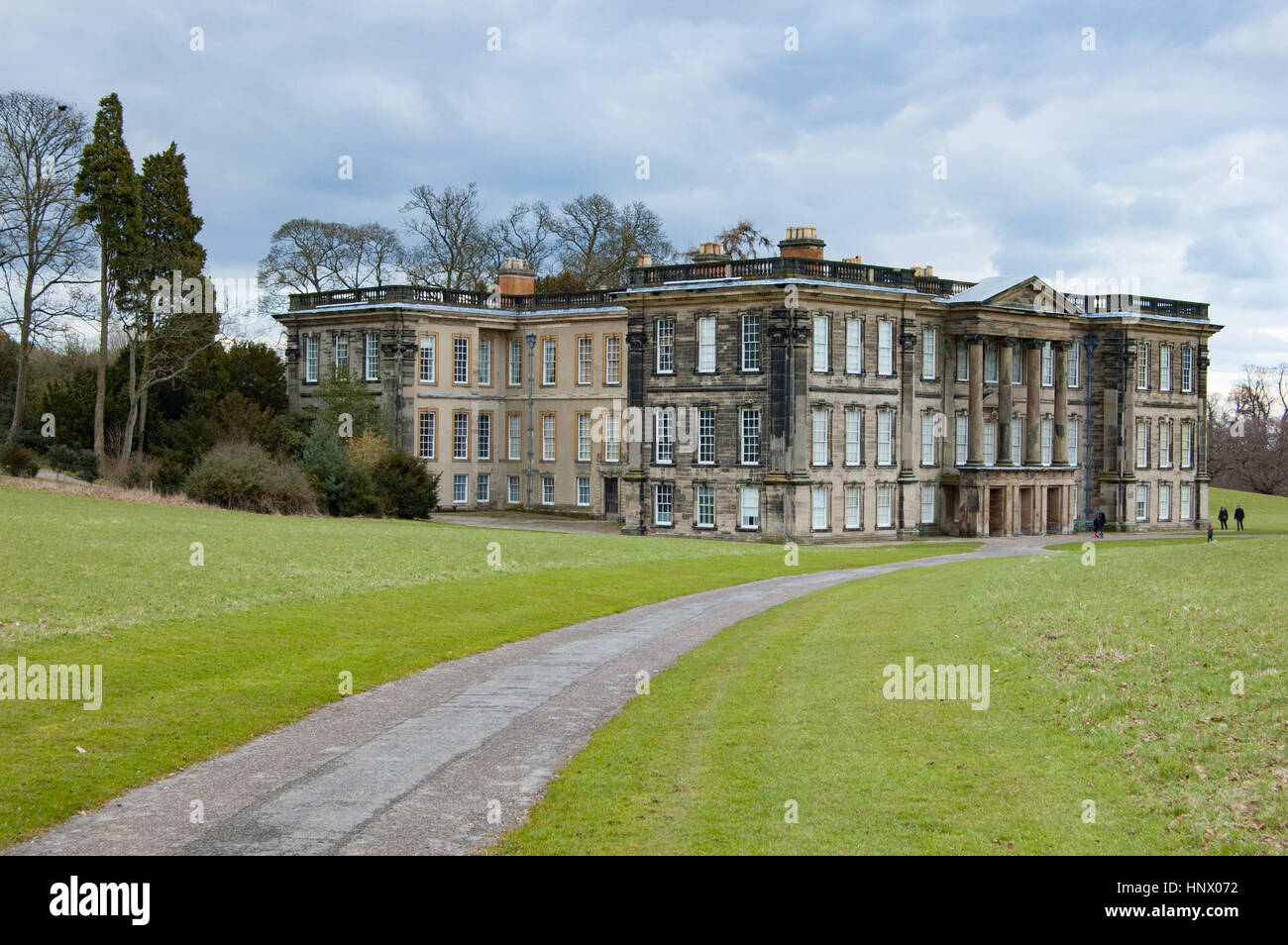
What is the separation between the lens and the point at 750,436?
59.6 meters

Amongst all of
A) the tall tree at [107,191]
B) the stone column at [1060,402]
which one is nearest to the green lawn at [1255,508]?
the stone column at [1060,402]

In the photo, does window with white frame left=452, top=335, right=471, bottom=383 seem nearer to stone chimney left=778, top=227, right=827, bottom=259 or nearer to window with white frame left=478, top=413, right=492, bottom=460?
window with white frame left=478, top=413, right=492, bottom=460

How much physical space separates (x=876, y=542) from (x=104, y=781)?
49.3m

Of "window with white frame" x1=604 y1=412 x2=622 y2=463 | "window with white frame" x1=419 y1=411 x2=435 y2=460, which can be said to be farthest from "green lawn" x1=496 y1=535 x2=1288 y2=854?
"window with white frame" x1=419 y1=411 x2=435 y2=460

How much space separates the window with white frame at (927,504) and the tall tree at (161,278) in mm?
37899

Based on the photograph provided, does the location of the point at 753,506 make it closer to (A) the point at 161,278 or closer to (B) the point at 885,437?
(B) the point at 885,437

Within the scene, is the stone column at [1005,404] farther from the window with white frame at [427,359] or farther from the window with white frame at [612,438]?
the window with white frame at [427,359]

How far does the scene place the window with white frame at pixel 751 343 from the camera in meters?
59.4

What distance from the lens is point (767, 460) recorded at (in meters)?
58.9

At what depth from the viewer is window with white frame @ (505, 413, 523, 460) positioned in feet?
242

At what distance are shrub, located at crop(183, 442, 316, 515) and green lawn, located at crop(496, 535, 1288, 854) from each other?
33572 millimetres

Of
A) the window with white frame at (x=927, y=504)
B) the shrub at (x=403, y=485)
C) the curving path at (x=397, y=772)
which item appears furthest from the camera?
the window with white frame at (x=927, y=504)
